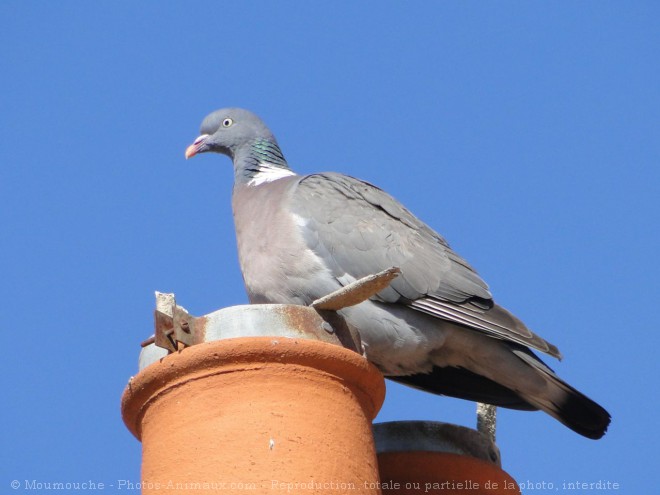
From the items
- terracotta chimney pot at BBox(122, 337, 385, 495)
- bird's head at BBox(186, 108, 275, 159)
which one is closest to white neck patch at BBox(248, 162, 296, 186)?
bird's head at BBox(186, 108, 275, 159)

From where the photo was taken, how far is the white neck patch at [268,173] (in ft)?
21.9

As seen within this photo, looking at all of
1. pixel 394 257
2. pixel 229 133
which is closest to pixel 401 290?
pixel 394 257

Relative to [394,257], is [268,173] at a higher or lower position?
higher

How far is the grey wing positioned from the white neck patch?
1.73 ft

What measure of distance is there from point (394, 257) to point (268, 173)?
1313 millimetres

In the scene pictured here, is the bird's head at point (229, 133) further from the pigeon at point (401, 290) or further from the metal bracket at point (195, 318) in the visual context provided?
the metal bracket at point (195, 318)

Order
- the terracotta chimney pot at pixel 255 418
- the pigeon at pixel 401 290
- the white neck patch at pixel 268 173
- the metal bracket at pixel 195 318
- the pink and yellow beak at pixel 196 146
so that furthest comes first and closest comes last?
the pink and yellow beak at pixel 196 146 → the white neck patch at pixel 268 173 → the pigeon at pixel 401 290 → the metal bracket at pixel 195 318 → the terracotta chimney pot at pixel 255 418

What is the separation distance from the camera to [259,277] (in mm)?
5773

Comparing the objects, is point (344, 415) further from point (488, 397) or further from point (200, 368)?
point (488, 397)

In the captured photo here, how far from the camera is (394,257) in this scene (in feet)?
19.3

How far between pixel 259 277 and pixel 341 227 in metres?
0.52

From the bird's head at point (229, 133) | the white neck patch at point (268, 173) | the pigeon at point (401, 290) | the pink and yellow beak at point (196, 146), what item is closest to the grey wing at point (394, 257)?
the pigeon at point (401, 290)

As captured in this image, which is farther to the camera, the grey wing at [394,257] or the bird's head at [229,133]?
the bird's head at [229,133]

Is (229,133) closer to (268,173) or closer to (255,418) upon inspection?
(268,173)
